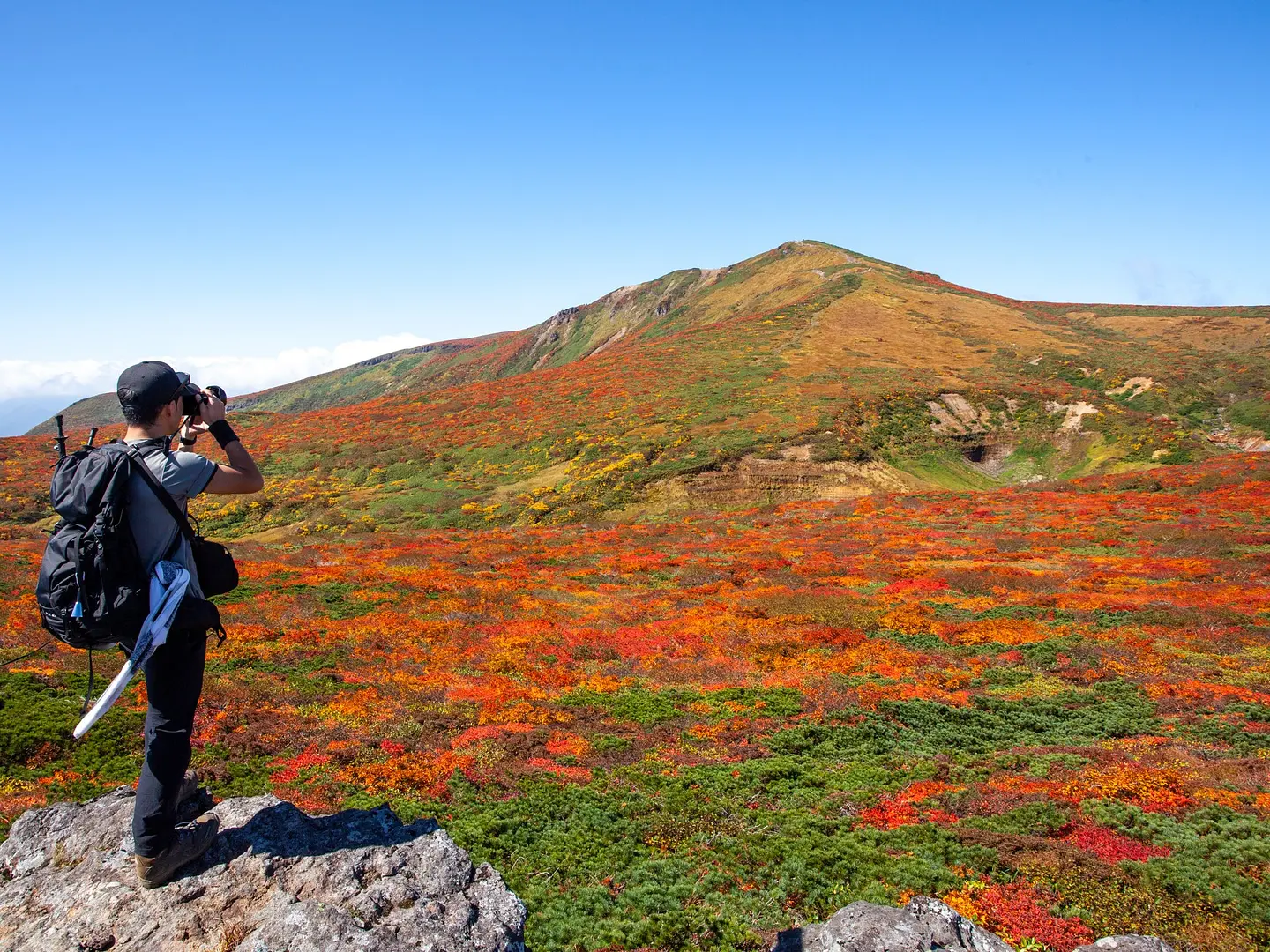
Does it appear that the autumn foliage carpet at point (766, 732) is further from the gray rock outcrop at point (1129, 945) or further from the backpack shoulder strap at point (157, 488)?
the backpack shoulder strap at point (157, 488)

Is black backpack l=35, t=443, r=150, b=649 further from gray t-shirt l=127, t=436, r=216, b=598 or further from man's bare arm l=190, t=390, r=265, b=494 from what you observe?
man's bare arm l=190, t=390, r=265, b=494

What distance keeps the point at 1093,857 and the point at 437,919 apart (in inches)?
308

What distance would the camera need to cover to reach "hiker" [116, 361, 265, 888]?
4.95 m

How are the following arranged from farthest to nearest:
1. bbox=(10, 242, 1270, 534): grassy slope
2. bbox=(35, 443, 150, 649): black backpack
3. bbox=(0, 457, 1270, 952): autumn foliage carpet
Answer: bbox=(10, 242, 1270, 534): grassy slope, bbox=(0, 457, 1270, 952): autumn foliage carpet, bbox=(35, 443, 150, 649): black backpack

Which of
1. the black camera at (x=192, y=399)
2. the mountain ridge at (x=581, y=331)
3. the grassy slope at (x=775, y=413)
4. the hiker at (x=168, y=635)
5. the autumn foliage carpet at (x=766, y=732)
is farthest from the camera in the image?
the mountain ridge at (x=581, y=331)

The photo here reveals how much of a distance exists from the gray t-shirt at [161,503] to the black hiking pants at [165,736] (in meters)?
0.48

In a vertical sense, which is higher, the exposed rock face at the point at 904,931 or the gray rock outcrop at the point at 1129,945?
the exposed rock face at the point at 904,931

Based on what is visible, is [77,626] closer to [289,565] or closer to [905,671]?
[905,671]

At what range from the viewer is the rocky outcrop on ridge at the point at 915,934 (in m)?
5.55

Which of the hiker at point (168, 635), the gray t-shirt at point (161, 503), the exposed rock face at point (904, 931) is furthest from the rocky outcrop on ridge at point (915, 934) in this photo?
the gray t-shirt at point (161, 503)

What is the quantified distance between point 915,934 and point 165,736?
6.07 m

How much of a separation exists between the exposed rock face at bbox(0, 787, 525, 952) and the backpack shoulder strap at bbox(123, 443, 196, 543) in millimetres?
2664

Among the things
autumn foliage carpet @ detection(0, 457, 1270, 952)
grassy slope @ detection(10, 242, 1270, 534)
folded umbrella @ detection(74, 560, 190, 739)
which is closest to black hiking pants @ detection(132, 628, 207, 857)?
folded umbrella @ detection(74, 560, 190, 739)

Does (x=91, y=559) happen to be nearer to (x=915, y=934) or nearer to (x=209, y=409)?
(x=209, y=409)
